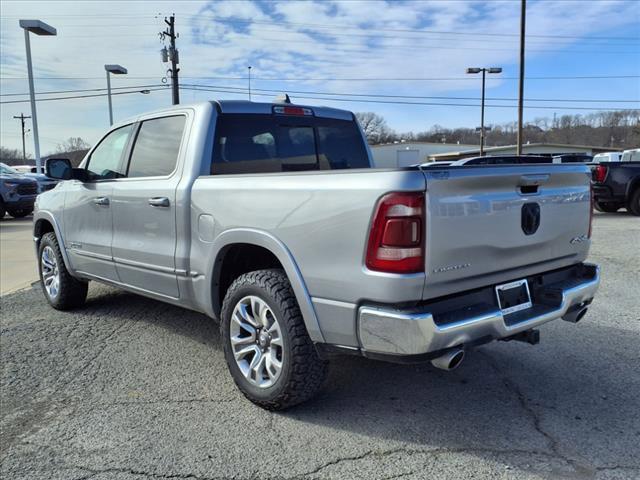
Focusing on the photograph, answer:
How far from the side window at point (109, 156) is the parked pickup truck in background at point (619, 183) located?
1207 cm

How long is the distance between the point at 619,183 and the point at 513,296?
1253 centimetres

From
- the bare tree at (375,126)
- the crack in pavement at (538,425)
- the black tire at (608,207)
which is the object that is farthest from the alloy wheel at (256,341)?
the bare tree at (375,126)

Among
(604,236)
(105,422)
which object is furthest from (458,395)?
(604,236)

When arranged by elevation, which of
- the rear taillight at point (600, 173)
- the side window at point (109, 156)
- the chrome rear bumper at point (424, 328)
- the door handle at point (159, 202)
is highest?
the side window at point (109, 156)

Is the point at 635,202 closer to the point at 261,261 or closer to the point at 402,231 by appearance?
the point at 261,261

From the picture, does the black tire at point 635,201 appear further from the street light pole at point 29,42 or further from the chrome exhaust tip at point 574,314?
the street light pole at point 29,42

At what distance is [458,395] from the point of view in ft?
11.6

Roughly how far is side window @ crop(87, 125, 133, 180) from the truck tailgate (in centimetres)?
305

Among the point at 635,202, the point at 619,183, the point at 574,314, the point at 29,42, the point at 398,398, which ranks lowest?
the point at 398,398

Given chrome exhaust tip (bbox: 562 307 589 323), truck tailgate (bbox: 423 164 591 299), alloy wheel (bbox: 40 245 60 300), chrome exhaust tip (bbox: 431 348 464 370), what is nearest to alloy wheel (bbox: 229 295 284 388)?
chrome exhaust tip (bbox: 431 348 464 370)

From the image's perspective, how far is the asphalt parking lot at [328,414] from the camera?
9.00 ft

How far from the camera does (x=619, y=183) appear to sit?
44.9ft

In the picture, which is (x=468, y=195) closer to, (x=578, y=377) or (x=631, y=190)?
(x=578, y=377)

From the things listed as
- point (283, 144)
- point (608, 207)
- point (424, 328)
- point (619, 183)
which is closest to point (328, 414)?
point (424, 328)
